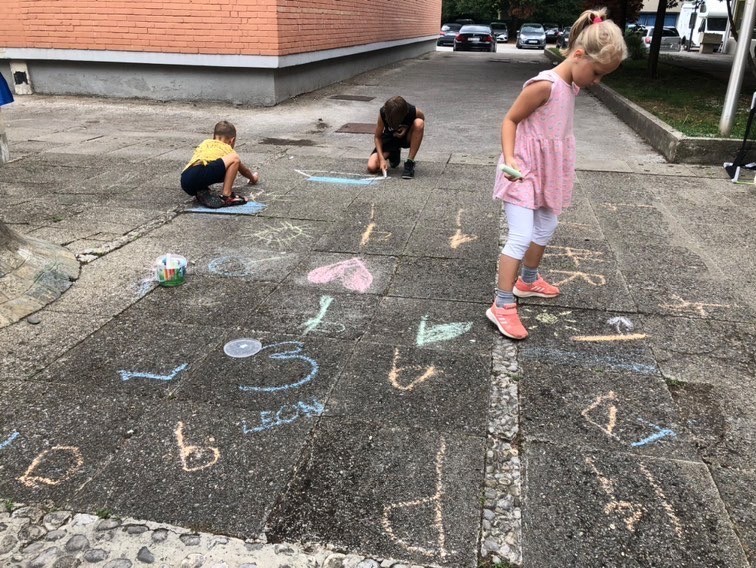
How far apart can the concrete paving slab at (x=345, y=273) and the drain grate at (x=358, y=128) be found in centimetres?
501

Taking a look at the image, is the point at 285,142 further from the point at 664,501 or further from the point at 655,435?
the point at 664,501

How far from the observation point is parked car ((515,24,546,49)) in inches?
1314

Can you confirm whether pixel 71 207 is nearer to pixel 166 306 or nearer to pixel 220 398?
pixel 166 306

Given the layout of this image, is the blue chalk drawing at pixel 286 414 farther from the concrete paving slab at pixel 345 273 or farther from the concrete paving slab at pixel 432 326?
the concrete paving slab at pixel 345 273

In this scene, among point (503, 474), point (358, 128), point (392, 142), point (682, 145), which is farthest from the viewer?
point (358, 128)

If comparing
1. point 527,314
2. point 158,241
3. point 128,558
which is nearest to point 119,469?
point 128,558

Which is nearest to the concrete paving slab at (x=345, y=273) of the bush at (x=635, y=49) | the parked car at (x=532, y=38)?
the bush at (x=635, y=49)

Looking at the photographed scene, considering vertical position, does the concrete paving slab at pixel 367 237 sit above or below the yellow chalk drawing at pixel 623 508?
above

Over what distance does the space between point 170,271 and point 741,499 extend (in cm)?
332

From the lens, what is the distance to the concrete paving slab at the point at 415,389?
2.66 metres

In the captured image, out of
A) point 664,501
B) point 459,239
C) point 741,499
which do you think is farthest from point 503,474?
point 459,239

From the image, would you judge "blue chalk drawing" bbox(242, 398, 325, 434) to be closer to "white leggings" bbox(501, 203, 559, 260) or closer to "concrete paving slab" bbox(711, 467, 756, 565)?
"white leggings" bbox(501, 203, 559, 260)

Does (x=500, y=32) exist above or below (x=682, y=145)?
above

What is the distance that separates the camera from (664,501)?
2.21 meters
